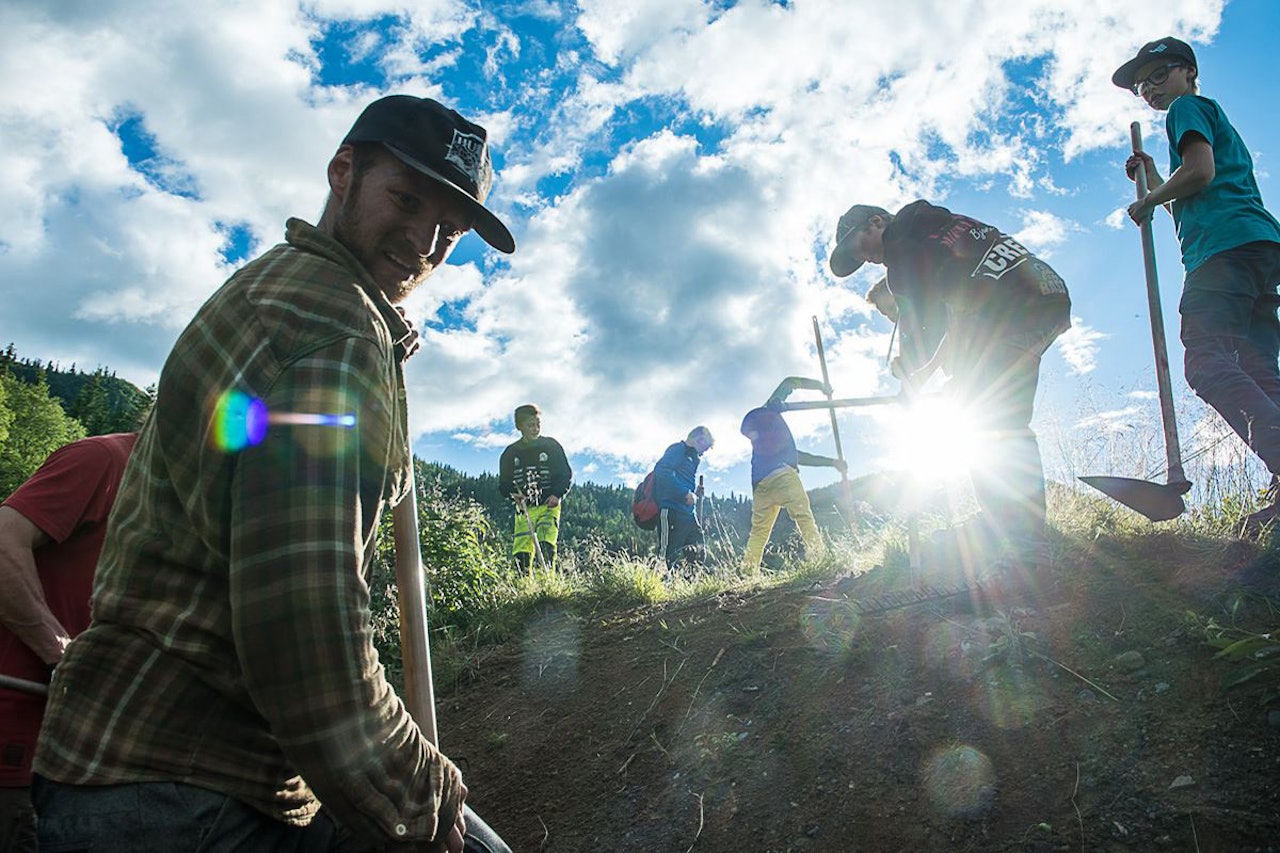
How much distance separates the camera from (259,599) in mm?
1011

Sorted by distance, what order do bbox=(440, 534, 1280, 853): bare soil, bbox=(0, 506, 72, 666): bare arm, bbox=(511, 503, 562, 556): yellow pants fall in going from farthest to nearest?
bbox=(511, 503, 562, 556): yellow pants
bbox=(440, 534, 1280, 853): bare soil
bbox=(0, 506, 72, 666): bare arm

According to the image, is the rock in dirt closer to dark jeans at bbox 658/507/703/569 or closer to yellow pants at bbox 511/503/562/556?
yellow pants at bbox 511/503/562/556

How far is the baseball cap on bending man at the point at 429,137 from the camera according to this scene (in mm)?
1531

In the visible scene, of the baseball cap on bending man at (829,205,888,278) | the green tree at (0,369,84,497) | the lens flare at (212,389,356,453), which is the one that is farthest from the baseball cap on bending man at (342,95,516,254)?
the green tree at (0,369,84,497)

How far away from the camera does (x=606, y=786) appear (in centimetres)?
338

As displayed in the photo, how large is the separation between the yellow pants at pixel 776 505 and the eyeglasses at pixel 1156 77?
14.5 ft

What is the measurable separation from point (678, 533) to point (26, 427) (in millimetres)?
47943

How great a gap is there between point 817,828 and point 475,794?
1.78m

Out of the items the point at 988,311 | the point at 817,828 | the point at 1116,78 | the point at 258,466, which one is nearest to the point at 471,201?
the point at 258,466

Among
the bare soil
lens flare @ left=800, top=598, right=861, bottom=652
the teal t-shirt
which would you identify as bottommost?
the bare soil

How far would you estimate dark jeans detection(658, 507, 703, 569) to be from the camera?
949 cm

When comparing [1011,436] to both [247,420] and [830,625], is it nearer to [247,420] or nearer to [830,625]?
[830,625]

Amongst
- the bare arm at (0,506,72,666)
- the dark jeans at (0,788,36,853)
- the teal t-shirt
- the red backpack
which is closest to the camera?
the dark jeans at (0,788,36,853)

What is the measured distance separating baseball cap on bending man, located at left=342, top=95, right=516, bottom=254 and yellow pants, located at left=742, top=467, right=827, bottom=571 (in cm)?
616
